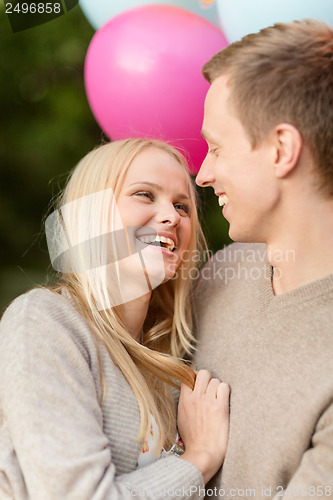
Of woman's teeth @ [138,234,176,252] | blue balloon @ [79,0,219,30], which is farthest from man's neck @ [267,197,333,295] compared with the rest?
blue balloon @ [79,0,219,30]

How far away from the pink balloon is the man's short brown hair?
0.24 meters

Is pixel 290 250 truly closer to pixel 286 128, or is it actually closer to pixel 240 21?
pixel 286 128

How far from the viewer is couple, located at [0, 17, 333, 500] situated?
132cm

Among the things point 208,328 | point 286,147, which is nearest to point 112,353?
point 208,328

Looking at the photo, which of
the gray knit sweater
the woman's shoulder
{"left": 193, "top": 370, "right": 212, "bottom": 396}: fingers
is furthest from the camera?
{"left": 193, "top": 370, "right": 212, "bottom": 396}: fingers

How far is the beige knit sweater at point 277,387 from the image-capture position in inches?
51.7

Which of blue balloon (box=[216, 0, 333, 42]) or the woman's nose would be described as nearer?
blue balloon (box=[216, 0, 333, 42])

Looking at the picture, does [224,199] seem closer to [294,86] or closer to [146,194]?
[146,194]

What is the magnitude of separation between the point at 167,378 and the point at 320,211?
635 millimetres

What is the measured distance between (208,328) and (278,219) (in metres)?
0.44

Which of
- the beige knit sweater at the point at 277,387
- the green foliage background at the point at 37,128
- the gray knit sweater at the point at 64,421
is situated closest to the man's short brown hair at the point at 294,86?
the beige knit sweater at the point at 277,387

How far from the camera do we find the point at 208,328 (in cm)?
179

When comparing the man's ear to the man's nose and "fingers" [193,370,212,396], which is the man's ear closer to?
the man's nose

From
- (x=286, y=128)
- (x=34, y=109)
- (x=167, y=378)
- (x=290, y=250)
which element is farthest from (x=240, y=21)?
(x=34, y=109)
